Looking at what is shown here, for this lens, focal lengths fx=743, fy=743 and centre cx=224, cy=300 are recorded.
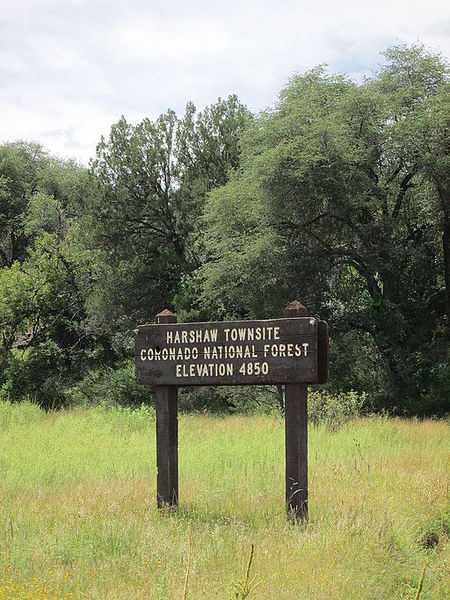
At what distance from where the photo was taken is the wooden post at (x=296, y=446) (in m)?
6.93

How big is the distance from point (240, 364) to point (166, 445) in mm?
1224

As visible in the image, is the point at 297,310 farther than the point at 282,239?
No

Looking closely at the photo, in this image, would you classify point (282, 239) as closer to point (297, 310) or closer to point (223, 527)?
point (297, 310)

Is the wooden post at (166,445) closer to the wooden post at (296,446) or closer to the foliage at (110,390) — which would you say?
the wooden post at (296,446)

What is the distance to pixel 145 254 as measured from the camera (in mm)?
28609

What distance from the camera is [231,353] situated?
7555mm

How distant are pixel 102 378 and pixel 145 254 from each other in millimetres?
4999

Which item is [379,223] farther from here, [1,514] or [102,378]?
[1,514]

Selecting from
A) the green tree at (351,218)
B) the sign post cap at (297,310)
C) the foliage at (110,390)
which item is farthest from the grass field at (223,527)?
the foliage at (110,390)

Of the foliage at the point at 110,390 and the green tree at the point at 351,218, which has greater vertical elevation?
the green tree at the point at 351,218

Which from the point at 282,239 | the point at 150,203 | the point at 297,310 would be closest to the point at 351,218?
the point at 282,239

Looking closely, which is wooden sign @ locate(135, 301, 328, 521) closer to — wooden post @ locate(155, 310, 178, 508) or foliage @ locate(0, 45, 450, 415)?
wooden post @ locate(155, 310, 178, 508)

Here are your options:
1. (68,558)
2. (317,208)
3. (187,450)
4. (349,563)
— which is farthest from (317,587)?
(317,208)

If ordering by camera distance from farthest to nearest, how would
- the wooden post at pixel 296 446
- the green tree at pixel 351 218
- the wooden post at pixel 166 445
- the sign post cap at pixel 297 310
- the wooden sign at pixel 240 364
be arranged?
the green tree at pixel 351 218, the wooden post at pixel 166 445, the sign post cap at pixel 297 310, the wooden sign at pixel 240 364, the wooden post at pixel 296 446
